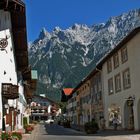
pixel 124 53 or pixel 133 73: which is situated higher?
pixel 124 53

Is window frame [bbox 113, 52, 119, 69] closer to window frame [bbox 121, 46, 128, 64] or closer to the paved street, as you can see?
window frame [bbox 121, 46, 128, 64]

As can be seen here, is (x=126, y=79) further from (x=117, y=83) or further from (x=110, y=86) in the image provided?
(x=110, y=86)

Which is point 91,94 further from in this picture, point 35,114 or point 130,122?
→ point 35,114

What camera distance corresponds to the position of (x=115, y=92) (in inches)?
1923

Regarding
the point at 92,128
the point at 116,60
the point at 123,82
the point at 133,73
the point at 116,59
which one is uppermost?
the point at 116,59

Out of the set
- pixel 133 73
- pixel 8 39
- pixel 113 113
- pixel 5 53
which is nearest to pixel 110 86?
pixel 113 113

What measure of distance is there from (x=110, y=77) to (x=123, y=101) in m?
6.76

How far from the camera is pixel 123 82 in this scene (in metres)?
A: 44.8

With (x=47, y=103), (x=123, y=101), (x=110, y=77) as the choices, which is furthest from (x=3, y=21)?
(x=47, y=103)

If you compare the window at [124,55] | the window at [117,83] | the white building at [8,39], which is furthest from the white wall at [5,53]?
the window at [117,83]

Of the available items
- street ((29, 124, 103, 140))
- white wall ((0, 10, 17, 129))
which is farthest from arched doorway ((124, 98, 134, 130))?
white wall ((0, 10, 17, 129))

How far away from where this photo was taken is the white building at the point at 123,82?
132ft

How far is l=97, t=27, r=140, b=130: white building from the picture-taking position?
132ft

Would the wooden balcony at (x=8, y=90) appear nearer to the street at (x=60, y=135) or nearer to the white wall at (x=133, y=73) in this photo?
the street at (x=60, y=135)
